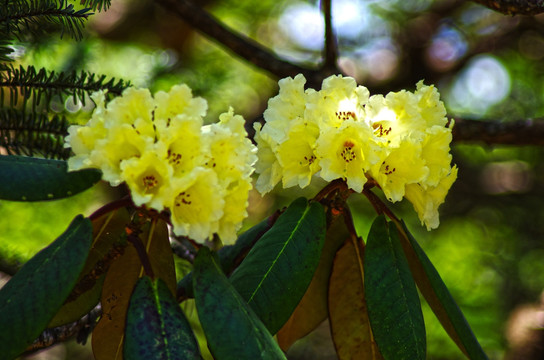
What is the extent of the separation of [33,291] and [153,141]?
27 centimetres

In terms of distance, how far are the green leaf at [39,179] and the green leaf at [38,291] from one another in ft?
0.22

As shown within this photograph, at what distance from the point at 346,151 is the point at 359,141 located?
0.09ft

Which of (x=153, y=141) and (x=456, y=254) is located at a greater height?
(x=456, y=254)

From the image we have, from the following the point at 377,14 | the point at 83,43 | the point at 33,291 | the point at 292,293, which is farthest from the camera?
the point at 377,14

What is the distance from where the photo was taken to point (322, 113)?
1205 millimetres

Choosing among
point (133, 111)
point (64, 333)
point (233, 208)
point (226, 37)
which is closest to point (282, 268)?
point (233, 208)

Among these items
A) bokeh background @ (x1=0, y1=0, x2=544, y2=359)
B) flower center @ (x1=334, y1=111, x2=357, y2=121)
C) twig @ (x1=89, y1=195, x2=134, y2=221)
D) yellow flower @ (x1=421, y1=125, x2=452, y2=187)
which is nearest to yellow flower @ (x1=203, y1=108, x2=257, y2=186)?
twig @ (x1=89, y1=195, x2=134, y2=221)

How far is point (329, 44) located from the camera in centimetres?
200

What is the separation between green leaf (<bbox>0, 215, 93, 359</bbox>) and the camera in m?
0.88

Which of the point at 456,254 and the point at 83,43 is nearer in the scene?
the point at 83,43

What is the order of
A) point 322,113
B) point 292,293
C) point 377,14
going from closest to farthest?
1. point 292,293
2. point 322,113
3. point 377,14

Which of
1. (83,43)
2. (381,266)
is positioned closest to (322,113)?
(381,266)

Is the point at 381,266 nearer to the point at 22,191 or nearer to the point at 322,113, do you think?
the point at 322,113

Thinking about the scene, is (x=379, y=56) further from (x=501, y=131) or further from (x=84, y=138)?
(x=84, y=138)
